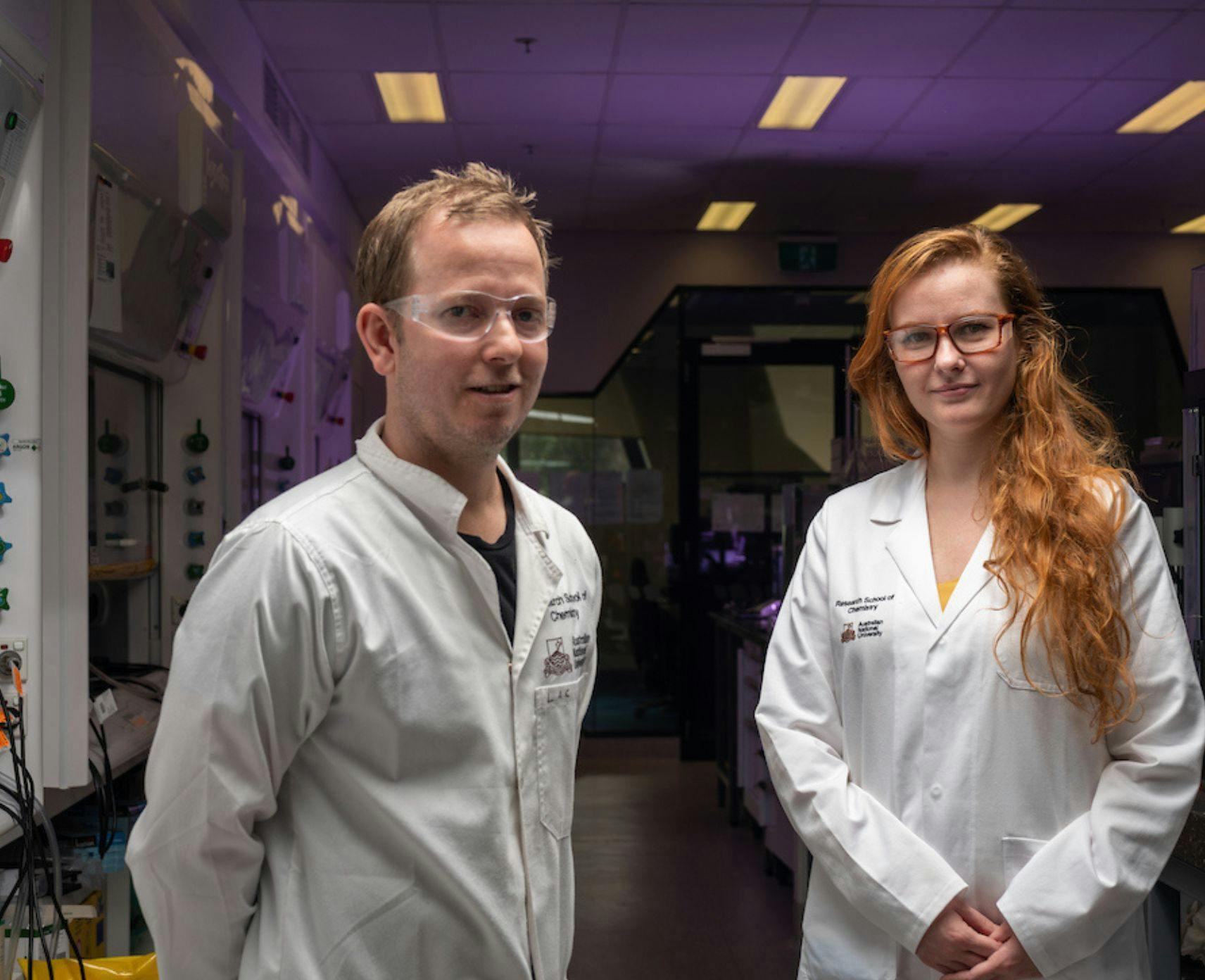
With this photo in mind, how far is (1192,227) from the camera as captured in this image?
760cm

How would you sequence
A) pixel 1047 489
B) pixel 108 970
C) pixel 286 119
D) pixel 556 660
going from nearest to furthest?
pixel 556 660 < pixel 1047 489 < pixel 108 970 < pixel 286 119

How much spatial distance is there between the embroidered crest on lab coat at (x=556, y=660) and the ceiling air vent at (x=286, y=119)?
398 centimetres

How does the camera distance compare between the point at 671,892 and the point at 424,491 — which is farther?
the point at 671,892

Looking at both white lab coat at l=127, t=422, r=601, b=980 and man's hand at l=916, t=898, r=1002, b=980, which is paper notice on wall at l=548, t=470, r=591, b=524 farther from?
white lab coat at l=127, t=422, r=601, b=980

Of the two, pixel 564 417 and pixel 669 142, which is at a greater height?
pixel 669 142

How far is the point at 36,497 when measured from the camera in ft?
7.11

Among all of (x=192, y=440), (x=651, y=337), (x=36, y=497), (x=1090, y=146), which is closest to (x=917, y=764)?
(x=36, y=497)

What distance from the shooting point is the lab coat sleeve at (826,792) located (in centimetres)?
154

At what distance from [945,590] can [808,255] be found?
6200 millimetres

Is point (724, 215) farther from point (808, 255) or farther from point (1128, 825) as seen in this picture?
point (1128, 825)

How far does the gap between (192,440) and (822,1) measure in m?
2.72

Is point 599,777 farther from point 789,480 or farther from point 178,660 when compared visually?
point 178,660

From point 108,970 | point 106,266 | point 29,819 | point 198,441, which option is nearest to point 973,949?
point 108,970

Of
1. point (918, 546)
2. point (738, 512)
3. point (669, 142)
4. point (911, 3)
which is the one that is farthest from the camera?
point (738, 512)
